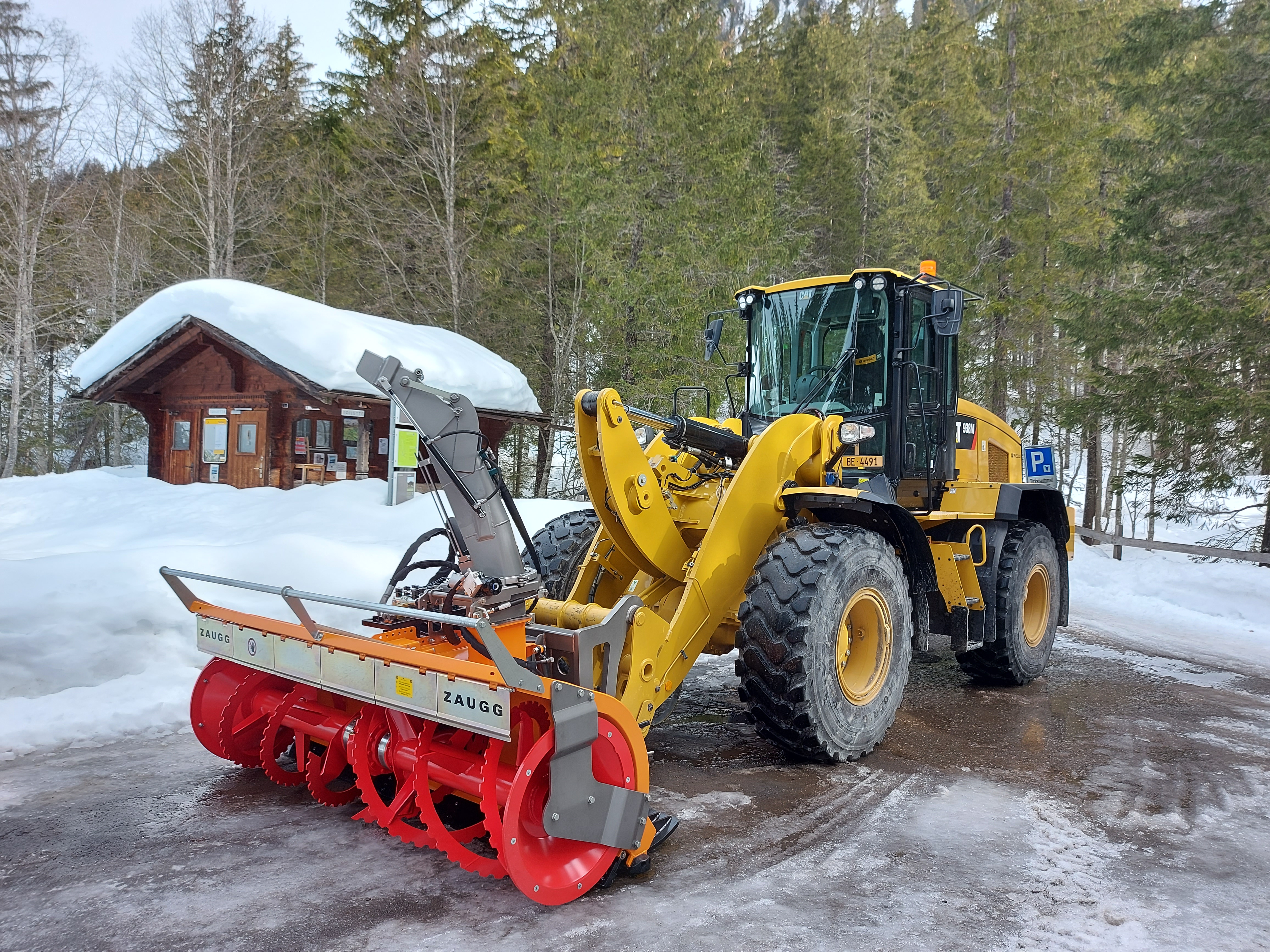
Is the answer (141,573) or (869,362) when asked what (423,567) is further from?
(141,573)

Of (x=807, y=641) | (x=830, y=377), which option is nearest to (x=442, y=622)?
(x=807, y=641)

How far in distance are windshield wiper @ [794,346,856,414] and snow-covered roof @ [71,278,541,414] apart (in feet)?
30.9

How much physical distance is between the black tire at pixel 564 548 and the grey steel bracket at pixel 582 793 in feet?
6.74

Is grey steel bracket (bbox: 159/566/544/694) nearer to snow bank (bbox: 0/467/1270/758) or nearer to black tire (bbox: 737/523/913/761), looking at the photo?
black tire (bbox: 737/523/913/761)

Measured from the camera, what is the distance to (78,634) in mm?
6270

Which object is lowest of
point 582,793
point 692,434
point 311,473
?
point 582,793

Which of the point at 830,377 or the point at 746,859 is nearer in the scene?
the point at 746,859

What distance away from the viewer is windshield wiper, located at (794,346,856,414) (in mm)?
5812

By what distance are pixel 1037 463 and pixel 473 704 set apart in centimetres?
676

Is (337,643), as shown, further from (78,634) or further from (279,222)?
(279,222)

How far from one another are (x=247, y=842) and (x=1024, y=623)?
20.2 ft

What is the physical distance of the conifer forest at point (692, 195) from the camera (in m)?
12.7

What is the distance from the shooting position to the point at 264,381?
691 inches

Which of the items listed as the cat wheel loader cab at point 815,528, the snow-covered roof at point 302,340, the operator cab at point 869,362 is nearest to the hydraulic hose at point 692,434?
the cat wheel loader cab at point 815,528
